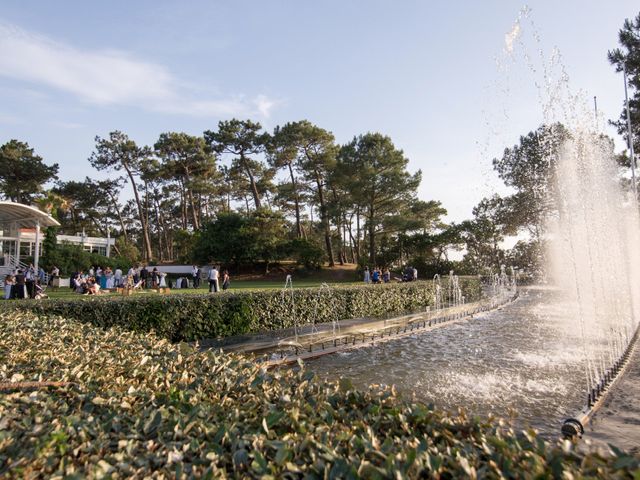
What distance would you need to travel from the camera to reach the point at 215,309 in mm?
11227

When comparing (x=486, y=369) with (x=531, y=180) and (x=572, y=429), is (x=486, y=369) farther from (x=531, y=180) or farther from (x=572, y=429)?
(x=531, y=180)

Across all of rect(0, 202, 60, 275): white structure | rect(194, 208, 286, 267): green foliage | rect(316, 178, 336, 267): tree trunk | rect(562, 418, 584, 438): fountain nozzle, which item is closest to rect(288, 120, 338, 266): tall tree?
rect(316, 178, 336, 267): tree trunk

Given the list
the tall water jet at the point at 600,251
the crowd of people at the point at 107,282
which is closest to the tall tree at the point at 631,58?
the tall water jet at the point at 600,251

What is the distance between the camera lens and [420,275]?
130 ft

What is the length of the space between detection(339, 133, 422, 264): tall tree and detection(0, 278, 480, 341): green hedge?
21.6m

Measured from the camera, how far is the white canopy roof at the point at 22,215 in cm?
2607

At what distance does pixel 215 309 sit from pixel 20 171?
45207mm

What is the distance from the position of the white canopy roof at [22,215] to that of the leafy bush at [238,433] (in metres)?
27.5

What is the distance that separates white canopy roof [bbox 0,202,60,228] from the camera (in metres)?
26.1

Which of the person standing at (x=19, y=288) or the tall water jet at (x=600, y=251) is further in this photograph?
the person standing at (x=19, y=288)

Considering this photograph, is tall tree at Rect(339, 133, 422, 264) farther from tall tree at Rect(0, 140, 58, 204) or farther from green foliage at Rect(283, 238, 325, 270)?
tall tree at Rect(0, 140, 58, 204)

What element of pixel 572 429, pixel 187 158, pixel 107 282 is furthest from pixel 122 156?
pixel 572 429

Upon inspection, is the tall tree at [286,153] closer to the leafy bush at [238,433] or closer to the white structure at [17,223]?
the white structure at [17,223]

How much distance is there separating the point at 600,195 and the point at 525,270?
108 ft
